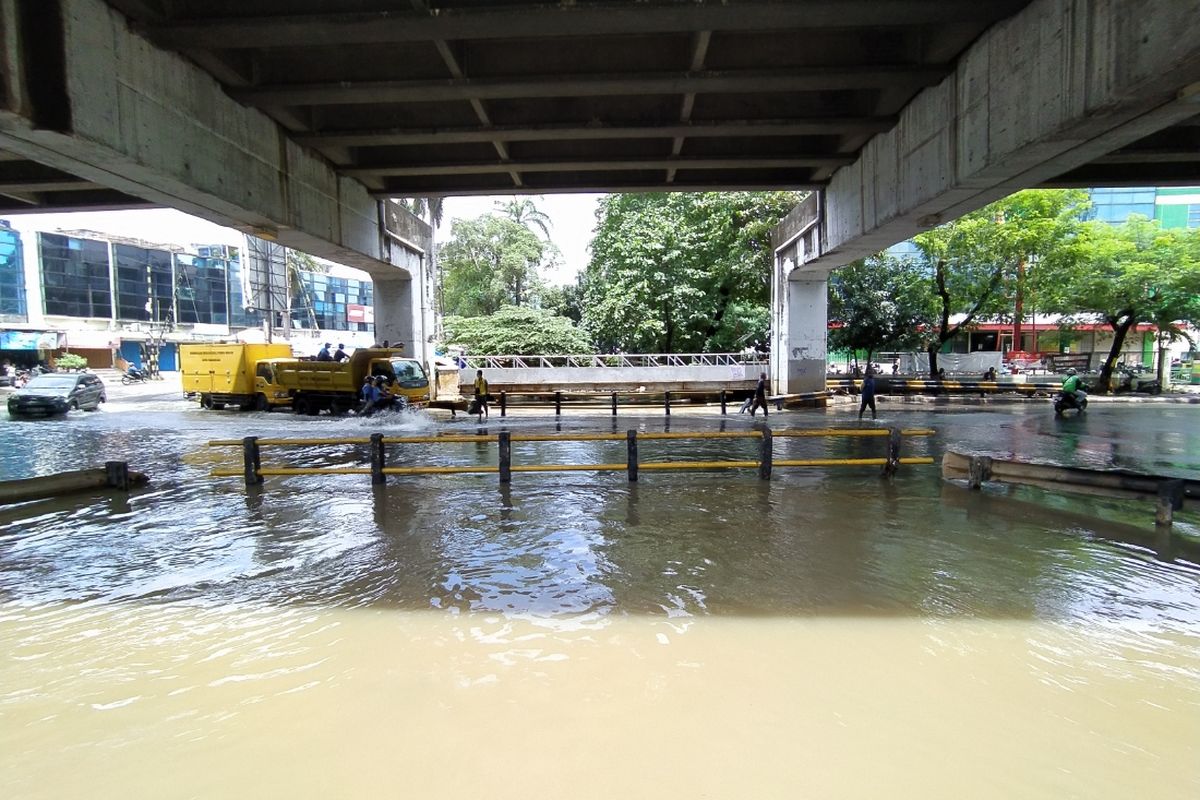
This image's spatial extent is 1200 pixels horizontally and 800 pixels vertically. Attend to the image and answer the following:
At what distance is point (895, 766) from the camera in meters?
3.33

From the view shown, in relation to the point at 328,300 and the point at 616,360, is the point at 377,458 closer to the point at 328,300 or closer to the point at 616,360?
the point at 616,360

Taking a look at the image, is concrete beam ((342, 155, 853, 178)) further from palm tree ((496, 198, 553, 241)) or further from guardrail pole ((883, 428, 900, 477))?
palm tree ((496, 198, 553, 241))

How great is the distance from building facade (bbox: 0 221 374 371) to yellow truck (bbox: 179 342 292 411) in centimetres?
1226

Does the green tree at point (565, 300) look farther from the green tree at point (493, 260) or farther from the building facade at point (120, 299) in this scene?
the building facade at point (120, 299)

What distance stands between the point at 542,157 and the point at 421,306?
9.41 m

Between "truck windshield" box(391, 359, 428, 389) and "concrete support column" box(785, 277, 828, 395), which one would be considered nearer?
"truck windshield" box(391, 359, 428, 389)

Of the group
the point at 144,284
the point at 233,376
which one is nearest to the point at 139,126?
the point at 233,376

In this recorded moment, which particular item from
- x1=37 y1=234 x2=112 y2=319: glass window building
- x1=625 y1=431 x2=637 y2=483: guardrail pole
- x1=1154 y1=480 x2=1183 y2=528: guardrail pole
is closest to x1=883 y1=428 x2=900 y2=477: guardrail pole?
x1=1154 y1=480 x2=1183 y2=528: guardrail pole

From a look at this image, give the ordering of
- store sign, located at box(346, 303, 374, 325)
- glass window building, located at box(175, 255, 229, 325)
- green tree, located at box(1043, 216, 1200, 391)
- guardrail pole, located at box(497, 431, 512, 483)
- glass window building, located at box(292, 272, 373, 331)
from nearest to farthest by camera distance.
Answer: guardrail pole, located at box(497, 431, 512, 483) < green tree, located at box(1043, 216, 1200, 391) < glass window building, located at box(175, 255, 229, 325) < glass window building, located at box(292, 272, 373, 331) < store sign, located at box(346, 303, 374, 325)

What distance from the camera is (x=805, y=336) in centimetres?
2303

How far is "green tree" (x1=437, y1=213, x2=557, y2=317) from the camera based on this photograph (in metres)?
38.6

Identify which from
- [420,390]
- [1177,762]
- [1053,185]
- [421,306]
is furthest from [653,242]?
[1177,762]

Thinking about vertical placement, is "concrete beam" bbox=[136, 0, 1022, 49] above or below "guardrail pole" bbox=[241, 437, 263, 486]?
above

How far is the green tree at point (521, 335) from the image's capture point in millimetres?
32625
